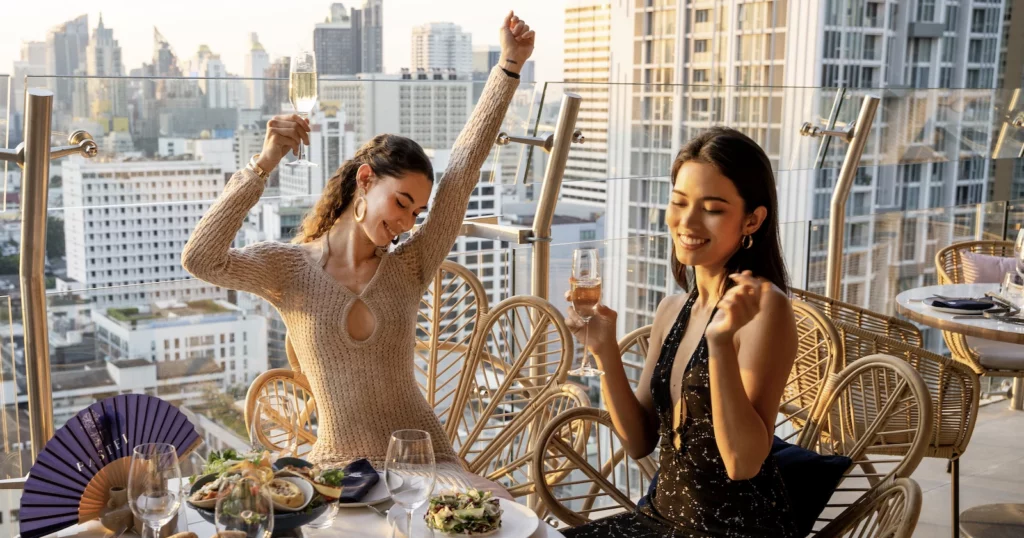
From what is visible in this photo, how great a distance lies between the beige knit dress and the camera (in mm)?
2033

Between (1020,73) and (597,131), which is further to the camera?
(1020,73)

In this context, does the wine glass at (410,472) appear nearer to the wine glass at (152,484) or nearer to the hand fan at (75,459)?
the wine glass at (152,484)

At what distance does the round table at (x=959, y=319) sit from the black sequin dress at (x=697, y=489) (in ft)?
5.06

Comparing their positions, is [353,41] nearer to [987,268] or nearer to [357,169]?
[987,268]

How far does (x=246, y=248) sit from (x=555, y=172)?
1167 mm

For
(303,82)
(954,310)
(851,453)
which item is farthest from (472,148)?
(954,310)

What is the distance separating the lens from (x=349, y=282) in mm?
2096

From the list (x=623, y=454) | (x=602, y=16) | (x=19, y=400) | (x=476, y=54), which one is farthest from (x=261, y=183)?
(x=602, y=16)

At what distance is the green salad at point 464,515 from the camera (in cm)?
144

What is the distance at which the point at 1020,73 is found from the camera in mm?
6508

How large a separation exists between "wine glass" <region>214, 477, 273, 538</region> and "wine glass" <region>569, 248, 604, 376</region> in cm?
72

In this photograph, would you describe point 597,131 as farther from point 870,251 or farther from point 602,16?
point 602,16

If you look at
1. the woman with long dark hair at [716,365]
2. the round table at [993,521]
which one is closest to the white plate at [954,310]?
the round table at [993,521]

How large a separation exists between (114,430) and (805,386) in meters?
2.19
